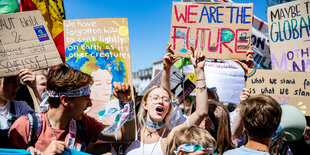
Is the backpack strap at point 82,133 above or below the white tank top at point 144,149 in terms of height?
above

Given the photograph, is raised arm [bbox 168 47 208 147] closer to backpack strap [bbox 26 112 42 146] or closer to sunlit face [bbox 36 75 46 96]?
backpack strap [bbox 26 112 42 146]

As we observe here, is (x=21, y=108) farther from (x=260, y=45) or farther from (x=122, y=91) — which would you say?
(x=260, y=45)

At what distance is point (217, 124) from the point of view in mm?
2859

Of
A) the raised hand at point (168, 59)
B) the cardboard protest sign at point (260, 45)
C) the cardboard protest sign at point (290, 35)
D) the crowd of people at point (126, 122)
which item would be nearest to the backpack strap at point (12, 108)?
the crowd of people at point (126, 122)

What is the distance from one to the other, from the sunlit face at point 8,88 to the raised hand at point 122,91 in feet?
3.38

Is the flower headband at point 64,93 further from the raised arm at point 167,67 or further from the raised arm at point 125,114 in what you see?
the raised arm at point 167,67

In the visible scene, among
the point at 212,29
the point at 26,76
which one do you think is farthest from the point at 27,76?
the point at 212,29

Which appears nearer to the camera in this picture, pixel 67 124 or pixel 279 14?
pixel 67 124

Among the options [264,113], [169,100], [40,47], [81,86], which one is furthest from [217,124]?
[40,47]

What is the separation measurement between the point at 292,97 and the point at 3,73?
3.11 meters

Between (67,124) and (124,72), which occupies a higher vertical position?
(124,72)

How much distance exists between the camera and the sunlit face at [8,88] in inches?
95.6

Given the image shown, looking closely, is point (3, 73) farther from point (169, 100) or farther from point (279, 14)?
point (279, 14)

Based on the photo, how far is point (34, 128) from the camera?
2043mm
